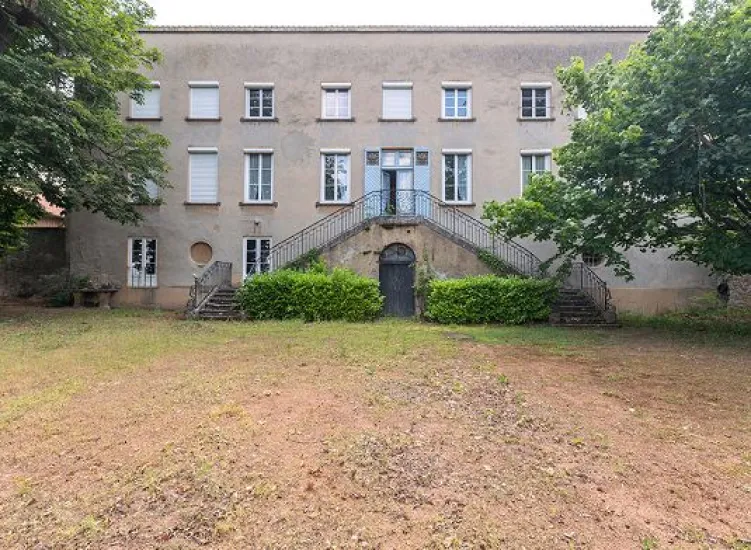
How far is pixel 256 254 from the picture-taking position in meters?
17.6

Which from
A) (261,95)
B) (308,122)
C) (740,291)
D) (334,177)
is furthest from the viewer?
(261,95)

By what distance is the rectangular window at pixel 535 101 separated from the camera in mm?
17641

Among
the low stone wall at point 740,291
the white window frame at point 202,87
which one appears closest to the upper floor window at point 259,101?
the white window frame at point 202,87

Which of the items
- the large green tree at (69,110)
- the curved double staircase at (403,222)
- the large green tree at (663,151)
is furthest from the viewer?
the curved double staircase at (403,222)

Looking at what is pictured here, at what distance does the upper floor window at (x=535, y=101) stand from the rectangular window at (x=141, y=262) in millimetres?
15604

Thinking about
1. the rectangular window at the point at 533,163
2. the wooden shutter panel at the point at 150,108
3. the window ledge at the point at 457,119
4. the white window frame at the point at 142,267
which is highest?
the wooden shutter panel at the point at 150,108

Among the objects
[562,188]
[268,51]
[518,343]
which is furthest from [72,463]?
[268,51]

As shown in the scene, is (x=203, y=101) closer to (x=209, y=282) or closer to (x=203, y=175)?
(x=203, y=175)

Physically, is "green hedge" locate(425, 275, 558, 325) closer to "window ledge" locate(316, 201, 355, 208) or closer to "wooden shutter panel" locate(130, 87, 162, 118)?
"window ledge" locate(316, 201, 355, 208)

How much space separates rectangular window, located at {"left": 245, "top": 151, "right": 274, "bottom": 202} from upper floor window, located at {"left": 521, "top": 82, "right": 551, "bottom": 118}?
33.6ft

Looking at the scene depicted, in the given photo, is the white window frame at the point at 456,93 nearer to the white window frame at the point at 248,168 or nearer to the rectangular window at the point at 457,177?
the rectangular window at the point at 457,177

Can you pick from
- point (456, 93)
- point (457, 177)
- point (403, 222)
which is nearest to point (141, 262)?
point (403, 222)

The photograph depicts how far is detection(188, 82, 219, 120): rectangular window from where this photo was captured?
18.1 meters

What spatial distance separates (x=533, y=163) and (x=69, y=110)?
1546 centimetres
